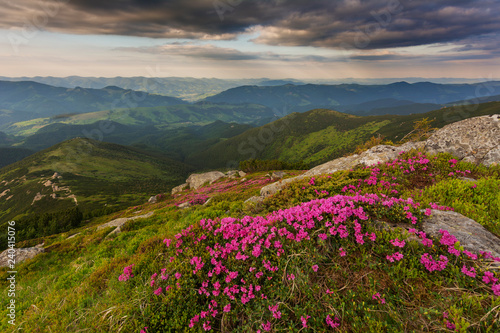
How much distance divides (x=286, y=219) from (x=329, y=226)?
1.16m

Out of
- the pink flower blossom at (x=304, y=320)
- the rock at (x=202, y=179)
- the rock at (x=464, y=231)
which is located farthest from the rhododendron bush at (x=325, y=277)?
the rock at (x=202, y=179)

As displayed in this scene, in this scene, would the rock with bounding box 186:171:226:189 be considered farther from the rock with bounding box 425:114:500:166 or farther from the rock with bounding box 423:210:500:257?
the rock with bounding box 423:210:500:257

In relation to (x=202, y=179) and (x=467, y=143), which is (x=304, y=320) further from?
(x=202, y=179)

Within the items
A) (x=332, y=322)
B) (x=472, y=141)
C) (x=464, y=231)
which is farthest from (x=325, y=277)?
(x=472, y=141)

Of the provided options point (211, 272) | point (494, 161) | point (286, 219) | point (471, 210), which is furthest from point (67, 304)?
point (494, 161)

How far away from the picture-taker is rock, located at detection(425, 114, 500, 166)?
10492 millimetres

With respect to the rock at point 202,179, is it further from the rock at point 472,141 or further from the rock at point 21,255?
the rock at point 472,141

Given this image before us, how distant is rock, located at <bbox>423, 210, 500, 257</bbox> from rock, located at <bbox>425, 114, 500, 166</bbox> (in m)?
7.45

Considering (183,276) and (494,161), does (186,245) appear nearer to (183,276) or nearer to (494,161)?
(183,276)

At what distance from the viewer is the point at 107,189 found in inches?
7869

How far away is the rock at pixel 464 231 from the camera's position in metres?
4.36

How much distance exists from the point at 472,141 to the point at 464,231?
36.6ft

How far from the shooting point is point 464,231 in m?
4.83

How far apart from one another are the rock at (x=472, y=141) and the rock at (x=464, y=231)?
7455 millimetres
